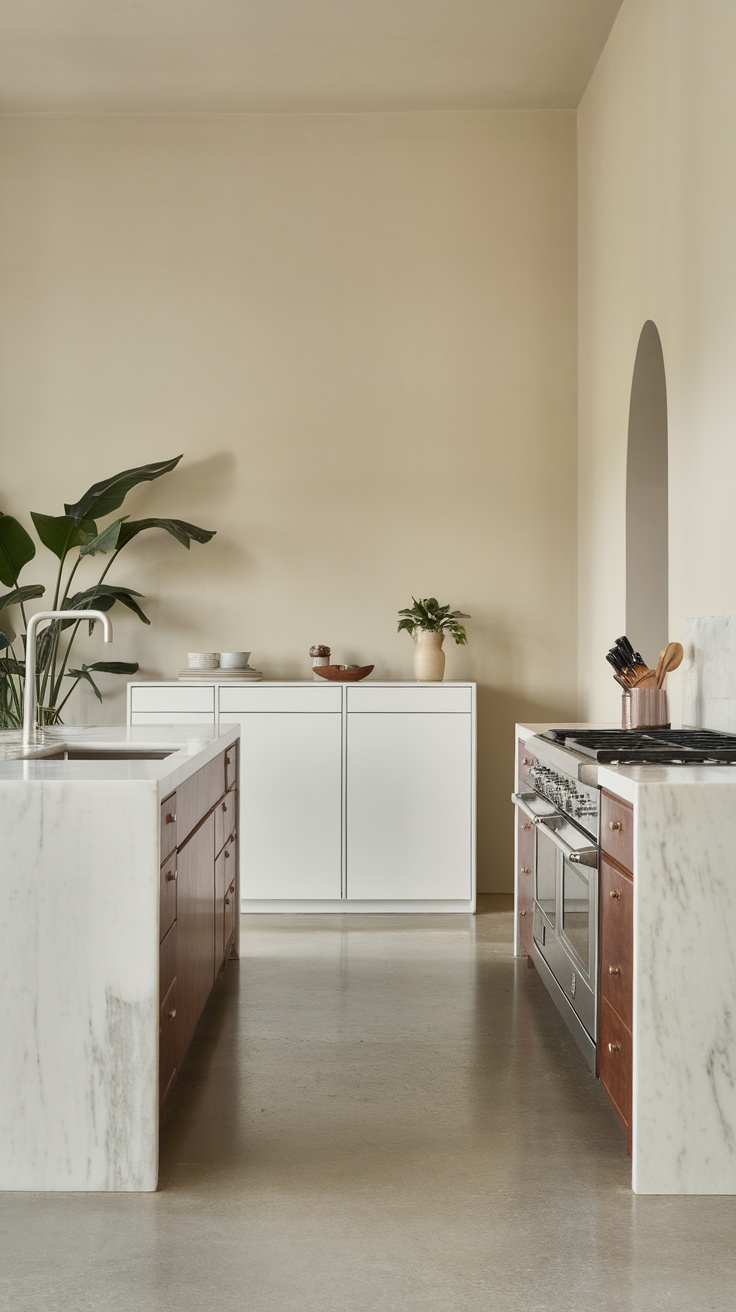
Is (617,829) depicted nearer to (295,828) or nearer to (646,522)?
(646,522)

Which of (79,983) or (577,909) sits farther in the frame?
(577,909)

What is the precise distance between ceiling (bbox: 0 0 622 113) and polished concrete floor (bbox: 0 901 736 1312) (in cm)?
401

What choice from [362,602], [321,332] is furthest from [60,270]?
[362,602]

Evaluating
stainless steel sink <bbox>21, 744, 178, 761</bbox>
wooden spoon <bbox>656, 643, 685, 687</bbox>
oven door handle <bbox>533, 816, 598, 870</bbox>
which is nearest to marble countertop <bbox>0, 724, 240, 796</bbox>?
stainless steel sink <bbox>21, 744, 178, 761</bbox>

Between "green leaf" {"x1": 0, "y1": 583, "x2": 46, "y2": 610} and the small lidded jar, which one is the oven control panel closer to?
the small lidded jar

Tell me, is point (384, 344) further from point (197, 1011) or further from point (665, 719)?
point (197, 1011)

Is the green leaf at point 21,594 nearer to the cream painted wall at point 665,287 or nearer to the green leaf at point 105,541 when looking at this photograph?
the green leaf at point 105,541

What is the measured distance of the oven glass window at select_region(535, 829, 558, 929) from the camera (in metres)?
3.23

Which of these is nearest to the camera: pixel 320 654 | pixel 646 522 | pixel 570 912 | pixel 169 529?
pixel 570 912

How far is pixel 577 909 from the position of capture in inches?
Result: 114

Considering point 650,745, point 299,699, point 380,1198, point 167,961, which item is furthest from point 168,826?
point 299,699

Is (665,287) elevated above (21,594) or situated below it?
above

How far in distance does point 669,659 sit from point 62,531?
9.34 feet

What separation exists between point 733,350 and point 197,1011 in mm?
2460
